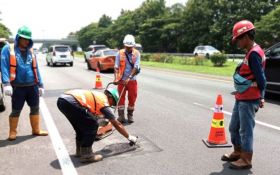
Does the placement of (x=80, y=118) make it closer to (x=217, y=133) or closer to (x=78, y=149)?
(x=78, y=149)

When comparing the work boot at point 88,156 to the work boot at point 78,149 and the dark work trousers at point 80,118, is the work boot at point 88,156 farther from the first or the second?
the work boot at point 78,149

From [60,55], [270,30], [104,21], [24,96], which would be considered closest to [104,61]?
[60,55]

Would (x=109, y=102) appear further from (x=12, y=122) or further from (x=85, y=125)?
(x=12, y=122)

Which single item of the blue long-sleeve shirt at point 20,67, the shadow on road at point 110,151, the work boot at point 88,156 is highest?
the blue long-sleeve shirt at point 20,67

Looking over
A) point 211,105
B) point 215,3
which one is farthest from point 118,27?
point 211,105

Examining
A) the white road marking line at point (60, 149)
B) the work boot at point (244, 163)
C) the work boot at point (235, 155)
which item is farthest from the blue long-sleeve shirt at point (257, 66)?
the white road marking line at point (60, 149)

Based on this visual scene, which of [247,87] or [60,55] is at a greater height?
[247,87]

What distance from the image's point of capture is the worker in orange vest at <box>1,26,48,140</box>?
23.5 ft

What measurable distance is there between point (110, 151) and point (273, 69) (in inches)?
285

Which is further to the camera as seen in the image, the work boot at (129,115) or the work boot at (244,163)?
the work boot at (129,115)

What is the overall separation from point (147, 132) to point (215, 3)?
6135 cm

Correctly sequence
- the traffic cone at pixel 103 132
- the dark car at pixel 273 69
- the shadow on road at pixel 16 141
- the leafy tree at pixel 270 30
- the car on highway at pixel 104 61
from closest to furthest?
1. the shadow on road at pixel 16 141
2. the traffic cone at pixel 103 132
3. the dark car at pixel 273 69
4. the car on highway at pixel 104 61
5. the leafy tree at pixel 270 30

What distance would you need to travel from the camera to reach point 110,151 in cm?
641

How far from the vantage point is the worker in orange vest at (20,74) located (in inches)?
282
